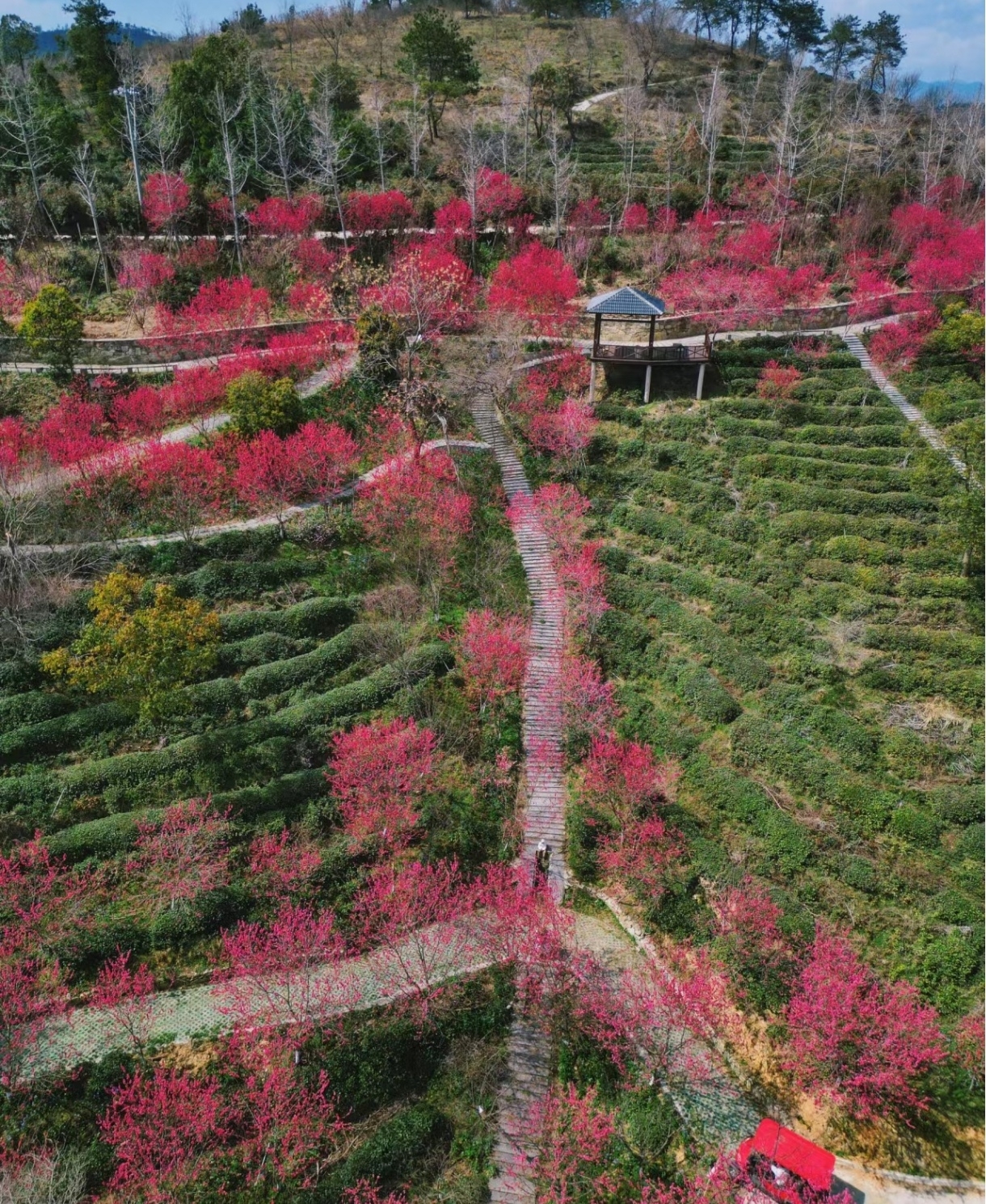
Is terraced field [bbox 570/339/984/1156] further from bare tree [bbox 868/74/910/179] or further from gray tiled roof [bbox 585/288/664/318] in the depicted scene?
bare tree [bbox 868/74/910/179]

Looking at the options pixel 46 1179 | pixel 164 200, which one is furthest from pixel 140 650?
pixel 164 200

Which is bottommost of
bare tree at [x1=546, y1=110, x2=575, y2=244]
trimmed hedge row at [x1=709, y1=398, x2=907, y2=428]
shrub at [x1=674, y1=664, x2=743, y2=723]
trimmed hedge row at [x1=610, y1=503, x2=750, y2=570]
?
shrub at [x1=674, y1=664, x2=743, y2=723]

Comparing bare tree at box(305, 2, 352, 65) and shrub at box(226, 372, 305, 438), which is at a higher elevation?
bare tree at box(305, 2, 352, 65)

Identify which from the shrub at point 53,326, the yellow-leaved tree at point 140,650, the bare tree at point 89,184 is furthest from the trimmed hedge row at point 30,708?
the bare tree at point 89,184

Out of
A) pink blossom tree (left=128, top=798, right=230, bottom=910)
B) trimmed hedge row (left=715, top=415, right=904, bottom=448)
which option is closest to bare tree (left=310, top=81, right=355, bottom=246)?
trimmed hedge row (left=715, top=415, right=904, bottom=448)

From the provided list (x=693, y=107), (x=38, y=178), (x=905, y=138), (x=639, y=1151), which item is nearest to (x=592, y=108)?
(x=693, y=107)

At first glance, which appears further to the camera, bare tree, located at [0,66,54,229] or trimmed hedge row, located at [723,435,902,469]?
bare tree, located at [0,66,54,229]

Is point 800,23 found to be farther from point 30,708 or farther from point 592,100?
point 30,708
